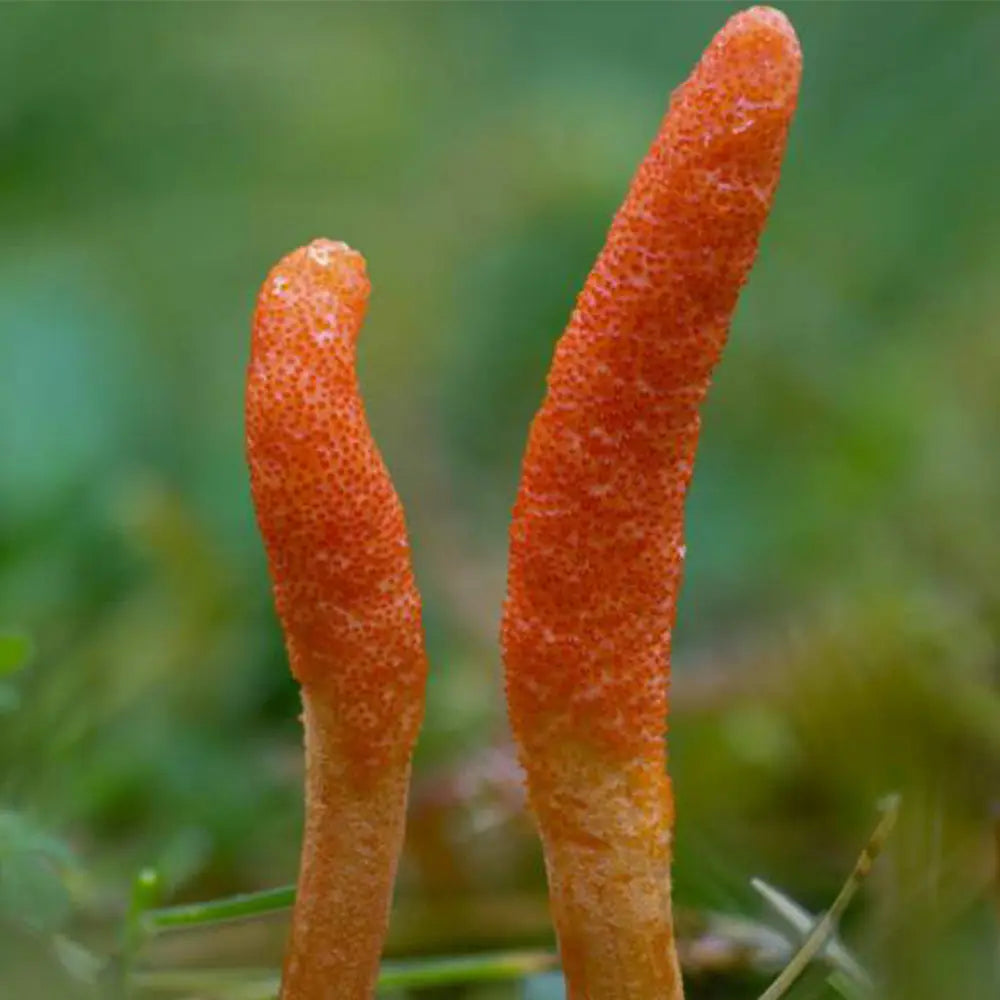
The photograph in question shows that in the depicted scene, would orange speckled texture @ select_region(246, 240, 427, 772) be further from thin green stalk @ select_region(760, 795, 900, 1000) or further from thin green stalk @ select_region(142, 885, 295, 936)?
thin green stalk @ select_region(760, 795, 900, 1000)

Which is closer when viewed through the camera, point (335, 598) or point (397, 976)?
point (335, 598)

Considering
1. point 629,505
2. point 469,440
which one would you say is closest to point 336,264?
point 629,505

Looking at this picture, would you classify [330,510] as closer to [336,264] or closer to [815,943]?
[336,264]

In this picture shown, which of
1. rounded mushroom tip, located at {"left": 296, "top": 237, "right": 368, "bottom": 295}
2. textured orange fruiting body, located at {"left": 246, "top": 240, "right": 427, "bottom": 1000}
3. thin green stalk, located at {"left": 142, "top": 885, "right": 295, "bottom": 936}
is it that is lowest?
thin green stalk, located at {"left": 142, "top": 885, "right": 295, "bottom": 936}

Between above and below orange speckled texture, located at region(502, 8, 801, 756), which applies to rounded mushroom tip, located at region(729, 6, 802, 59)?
above

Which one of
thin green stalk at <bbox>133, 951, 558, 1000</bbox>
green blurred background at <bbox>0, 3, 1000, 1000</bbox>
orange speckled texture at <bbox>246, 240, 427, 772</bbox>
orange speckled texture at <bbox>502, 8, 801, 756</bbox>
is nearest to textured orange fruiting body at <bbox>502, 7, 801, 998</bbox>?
orange speckled texture at <bbox>502, 8, 801, 756</bbox>

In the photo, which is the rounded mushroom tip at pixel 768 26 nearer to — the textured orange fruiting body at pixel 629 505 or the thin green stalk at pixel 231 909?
the textured orange fruiting body at pixel 629 505

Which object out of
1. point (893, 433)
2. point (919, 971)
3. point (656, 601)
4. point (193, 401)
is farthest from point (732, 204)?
point (193, 401)
